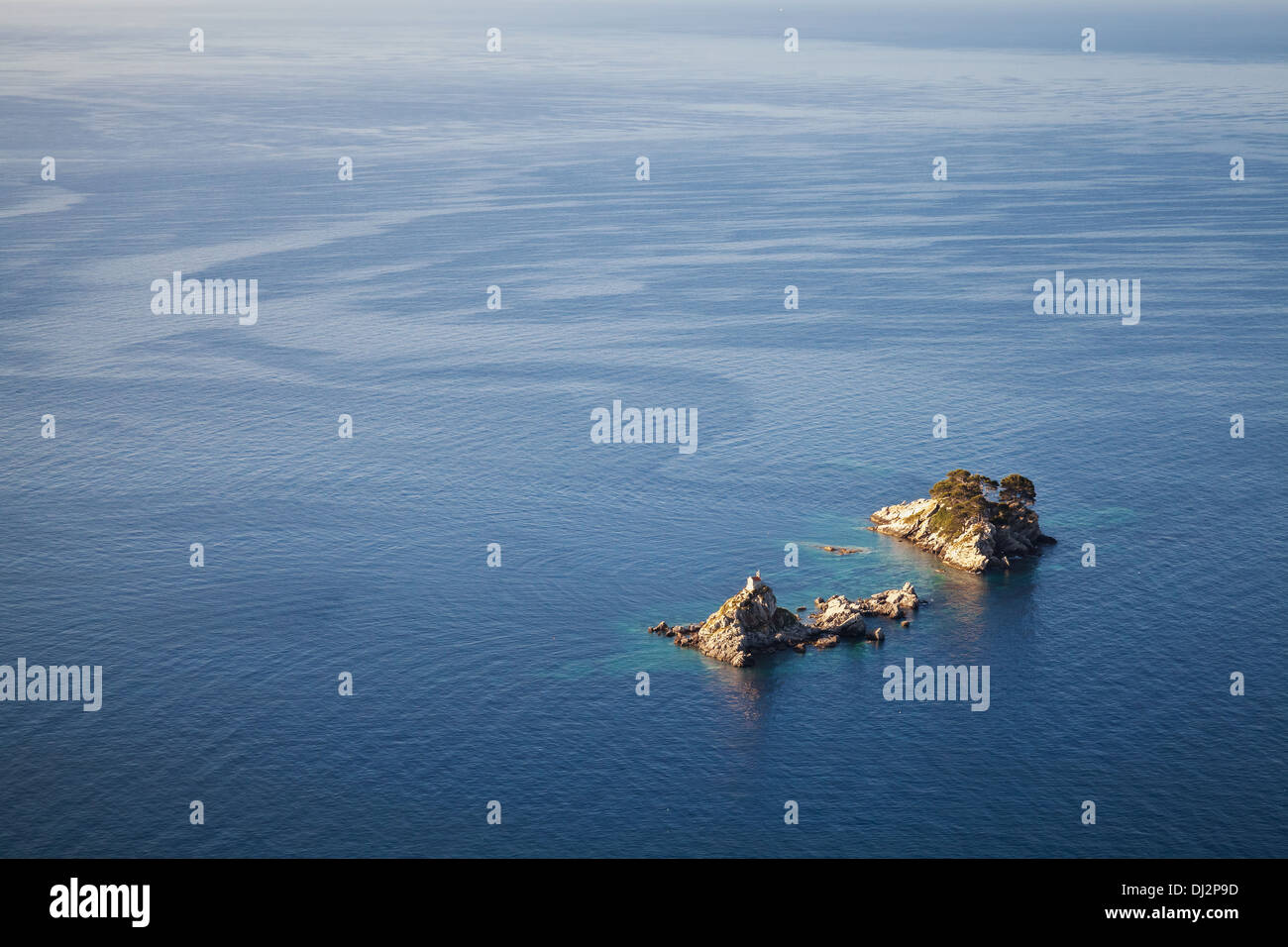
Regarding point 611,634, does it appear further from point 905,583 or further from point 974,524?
Result: point 974,524

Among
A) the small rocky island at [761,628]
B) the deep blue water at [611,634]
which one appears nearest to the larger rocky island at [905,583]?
the small rocky island at [761,628]

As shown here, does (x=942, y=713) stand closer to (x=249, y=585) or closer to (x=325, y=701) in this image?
(x=325, y=701)

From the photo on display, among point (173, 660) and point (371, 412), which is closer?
point (173, 660)

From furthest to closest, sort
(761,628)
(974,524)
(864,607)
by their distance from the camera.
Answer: (974,524), (864,607), (761,628)

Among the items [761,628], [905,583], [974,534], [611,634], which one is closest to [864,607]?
[905,583]

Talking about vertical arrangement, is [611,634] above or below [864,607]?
below

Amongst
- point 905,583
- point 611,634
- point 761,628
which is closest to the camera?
point 761,628
